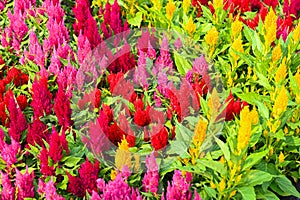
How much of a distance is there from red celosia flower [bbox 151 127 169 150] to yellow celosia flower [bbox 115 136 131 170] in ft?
0.83

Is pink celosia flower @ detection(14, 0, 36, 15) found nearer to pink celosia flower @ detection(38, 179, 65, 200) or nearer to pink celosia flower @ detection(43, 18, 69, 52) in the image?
pink celosia flower @ detection(43, 18, 69, 52)

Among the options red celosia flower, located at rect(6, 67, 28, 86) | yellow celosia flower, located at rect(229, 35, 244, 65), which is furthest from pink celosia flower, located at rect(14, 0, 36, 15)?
yellow celosia flower, located at rect(229, 35, 244, 65)

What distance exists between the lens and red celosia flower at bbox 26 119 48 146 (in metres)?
3.28

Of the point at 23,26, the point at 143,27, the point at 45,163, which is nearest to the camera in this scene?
the point at 45,163

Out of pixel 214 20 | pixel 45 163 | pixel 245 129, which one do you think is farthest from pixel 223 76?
pixel 45 163

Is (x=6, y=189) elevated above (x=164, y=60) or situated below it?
below

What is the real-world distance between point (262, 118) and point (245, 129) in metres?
0.77

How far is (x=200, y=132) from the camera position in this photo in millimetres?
2975

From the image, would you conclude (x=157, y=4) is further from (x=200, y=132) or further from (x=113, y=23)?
(x=200, y=132)

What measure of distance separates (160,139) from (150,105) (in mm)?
548

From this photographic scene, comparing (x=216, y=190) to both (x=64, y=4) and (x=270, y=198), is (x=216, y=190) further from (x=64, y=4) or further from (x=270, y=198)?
(x=64, y=4)

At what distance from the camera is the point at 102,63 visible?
4.00 metres

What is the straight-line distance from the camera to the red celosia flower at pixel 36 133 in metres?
3.28

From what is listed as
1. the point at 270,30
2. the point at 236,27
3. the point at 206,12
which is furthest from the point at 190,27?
the point at 270,30
